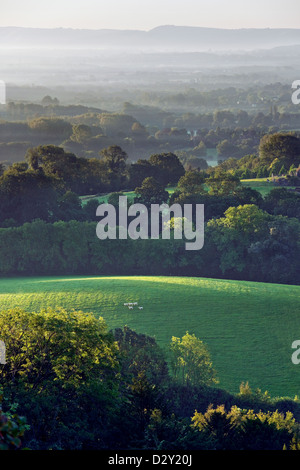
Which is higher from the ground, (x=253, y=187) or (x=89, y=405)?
(x=253, y=187)

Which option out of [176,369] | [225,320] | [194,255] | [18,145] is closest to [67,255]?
[194,255]

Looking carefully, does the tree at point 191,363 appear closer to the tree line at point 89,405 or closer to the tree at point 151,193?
the tree line at point 89,405

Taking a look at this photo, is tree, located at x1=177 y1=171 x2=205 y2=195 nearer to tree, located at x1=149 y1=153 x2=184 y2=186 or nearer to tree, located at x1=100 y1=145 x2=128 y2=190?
tree, located at x1=149 y1=153 x2=184 y2=186

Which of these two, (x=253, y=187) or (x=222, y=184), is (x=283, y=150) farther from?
(x=222, y=184)

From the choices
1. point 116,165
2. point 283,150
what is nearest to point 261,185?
point 283,150

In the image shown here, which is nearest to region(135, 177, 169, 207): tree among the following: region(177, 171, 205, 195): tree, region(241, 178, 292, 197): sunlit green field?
region(177, 171, 205, 195): tree

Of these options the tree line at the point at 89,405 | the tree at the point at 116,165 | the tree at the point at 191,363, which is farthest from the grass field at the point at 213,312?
the tree at the point at 116,165
